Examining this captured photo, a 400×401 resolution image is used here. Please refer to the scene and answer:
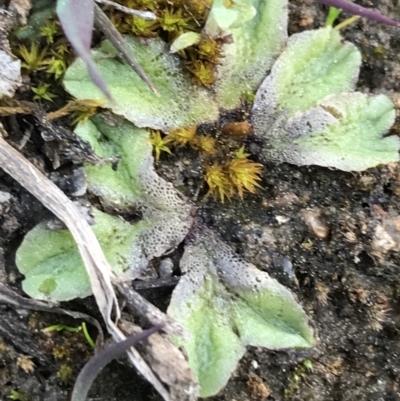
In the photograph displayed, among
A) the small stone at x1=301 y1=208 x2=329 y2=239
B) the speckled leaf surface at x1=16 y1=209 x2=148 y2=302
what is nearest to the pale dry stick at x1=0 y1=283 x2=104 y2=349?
the speckled leaf surface at x1=16 y1=209 x2=148 y2=302

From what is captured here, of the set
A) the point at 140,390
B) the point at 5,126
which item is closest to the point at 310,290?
the point at 140,390

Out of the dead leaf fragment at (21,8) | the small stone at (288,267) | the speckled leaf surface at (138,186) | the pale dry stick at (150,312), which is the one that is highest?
the dead leaf fragment at (21,8)

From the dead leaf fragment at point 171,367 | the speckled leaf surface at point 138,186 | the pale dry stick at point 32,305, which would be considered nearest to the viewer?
the dead leaf fragment at point 171,367

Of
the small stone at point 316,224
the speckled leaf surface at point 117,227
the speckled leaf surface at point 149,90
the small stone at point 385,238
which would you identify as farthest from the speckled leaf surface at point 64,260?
the small stone at point 385,238

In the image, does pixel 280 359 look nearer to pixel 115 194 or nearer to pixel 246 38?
pixel 115 194

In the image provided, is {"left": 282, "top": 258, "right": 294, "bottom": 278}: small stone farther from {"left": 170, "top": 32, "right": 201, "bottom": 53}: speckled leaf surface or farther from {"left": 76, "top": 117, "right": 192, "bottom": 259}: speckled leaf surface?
{"left": 170, "top": 32, "right": 201, "bottom": 53}: speckled leaf surface

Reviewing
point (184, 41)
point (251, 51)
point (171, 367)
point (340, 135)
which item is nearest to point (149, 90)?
point (184, 41)

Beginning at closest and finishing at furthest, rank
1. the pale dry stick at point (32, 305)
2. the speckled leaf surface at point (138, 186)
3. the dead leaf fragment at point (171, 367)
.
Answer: the dead leaf fragment at point (171, 367) → the pale dry stick at point (32, 305) → the speckled leaf surface at point (138, 186)

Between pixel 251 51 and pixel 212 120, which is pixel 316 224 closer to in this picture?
pixel 212 120

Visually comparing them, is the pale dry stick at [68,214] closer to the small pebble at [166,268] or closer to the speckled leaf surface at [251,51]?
the small pebble at [166,268]
